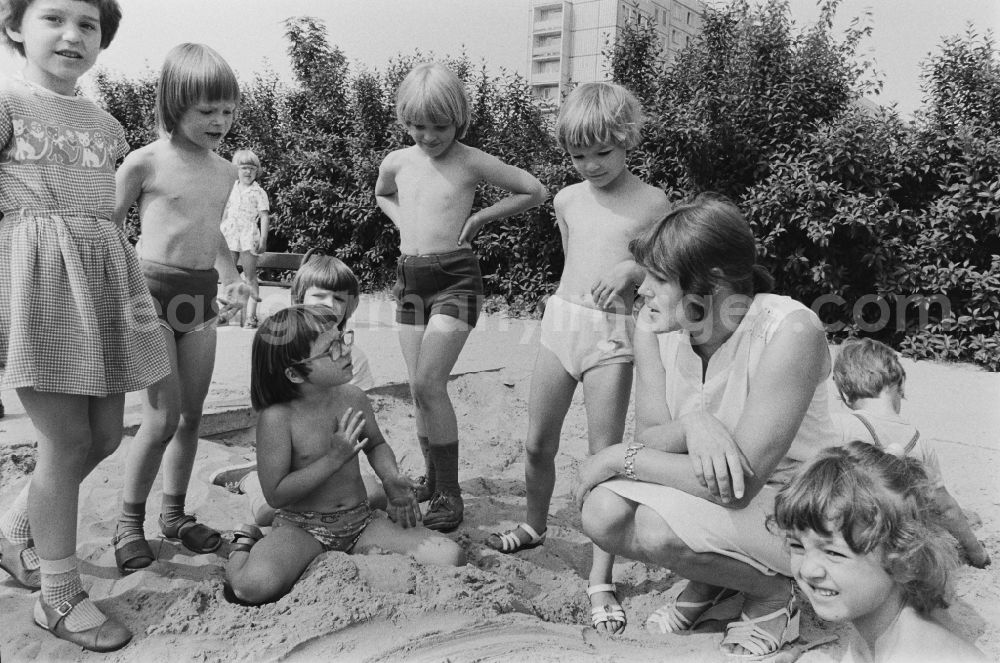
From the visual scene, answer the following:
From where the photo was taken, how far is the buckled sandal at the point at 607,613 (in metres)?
2.28

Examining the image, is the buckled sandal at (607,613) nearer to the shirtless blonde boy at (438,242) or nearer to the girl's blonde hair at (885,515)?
the shirtless blonde boy at (438,242)

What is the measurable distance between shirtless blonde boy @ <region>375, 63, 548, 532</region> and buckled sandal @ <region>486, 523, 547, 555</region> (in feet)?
0.70

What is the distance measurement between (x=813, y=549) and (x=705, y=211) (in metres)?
0.93

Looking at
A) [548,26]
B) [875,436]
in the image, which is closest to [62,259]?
[875,436]

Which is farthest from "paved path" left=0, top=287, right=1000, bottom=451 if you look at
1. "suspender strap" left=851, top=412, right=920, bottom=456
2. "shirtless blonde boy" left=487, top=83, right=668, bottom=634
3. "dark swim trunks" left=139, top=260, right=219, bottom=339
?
"shirtless blonde boy" left=487, top=83, right=668, bottom=634

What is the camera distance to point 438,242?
3.17 meters

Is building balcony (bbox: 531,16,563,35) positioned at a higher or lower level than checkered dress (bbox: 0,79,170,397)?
higher

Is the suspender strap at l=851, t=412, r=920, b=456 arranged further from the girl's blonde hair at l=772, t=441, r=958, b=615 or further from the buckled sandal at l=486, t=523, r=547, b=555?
the buckled sandal at l=486, t=523, r=547, b=555

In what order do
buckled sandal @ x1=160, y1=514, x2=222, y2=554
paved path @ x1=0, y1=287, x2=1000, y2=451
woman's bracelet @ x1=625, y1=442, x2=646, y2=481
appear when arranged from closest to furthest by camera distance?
1. woman's bracelet @ x1=625, y1=442, x2=646, y2=481
2. buckled sandal @ x1=160, y1=514, x2=222, y2=554
3. paved path @ x1=0, y1=287, x2=1000, y2=451

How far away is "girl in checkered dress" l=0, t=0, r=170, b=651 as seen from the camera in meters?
2.03

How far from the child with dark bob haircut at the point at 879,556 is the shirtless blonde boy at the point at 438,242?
67.3 inches

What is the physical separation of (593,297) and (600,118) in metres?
0.63

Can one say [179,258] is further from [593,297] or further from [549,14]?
[549,14]

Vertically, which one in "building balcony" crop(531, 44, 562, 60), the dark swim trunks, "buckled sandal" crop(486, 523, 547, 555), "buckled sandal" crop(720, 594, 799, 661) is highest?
"building balcony" crop(531, 44, 562, 60)
